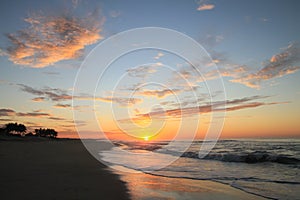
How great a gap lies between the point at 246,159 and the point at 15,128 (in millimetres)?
92896

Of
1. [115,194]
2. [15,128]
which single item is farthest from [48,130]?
[115,194]

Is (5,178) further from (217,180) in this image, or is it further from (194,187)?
(217,180)

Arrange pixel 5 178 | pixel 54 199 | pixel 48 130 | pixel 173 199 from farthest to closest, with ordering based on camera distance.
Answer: pixel 48 130 → pixel 5 178 → pixel 173 199 → pixel 54 199

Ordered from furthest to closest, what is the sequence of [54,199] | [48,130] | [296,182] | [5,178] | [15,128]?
1. [48,130]
2. [15,128]
3. [296,182]
4. [5,178]
5. [54,199]

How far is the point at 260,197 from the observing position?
797 cm

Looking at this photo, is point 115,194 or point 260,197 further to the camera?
point 260,197

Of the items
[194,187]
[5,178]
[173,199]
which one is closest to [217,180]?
[194,187]

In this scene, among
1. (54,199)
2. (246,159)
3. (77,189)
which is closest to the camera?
(54,199)

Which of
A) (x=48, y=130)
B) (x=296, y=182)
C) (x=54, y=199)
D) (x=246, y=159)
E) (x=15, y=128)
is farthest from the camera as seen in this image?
(x=48, y=130)

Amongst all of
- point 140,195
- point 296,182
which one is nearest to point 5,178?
point 140,195

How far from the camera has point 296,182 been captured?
1086 cm

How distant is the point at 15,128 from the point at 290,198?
101 metres

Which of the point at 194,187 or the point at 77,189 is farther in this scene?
the point at 194,187

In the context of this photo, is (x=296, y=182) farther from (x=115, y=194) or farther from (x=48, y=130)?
(x=48, y=130)
